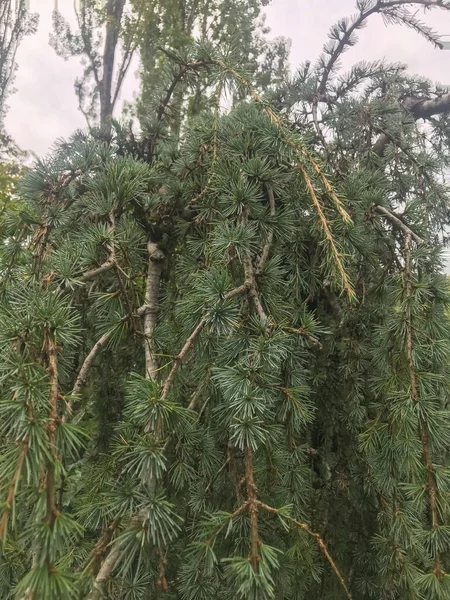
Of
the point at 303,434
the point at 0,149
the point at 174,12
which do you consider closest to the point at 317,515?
the point at 303,434

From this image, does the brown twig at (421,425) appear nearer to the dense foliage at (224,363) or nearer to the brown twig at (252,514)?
the dense foliage at (224,363)

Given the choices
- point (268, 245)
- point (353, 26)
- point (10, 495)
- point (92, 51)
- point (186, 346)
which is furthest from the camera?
point (92, 51)

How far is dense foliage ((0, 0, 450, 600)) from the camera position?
0.40 m

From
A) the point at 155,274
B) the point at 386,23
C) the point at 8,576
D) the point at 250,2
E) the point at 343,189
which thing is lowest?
the point at 8,576

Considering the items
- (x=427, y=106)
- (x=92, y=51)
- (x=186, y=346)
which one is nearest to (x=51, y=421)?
(x=186, y=346)

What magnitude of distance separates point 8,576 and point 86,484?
0.56ft

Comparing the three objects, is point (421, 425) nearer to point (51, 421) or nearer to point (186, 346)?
Result: point (186, 346)

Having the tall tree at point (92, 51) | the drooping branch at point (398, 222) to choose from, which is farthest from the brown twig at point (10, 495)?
the tall tree at point (92, 51)

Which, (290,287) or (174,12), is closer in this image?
(290,287)

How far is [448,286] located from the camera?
0.59 m

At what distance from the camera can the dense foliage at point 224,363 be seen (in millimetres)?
400

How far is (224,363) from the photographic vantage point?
1.65 feet

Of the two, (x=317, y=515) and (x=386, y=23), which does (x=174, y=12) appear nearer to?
(x=386, y=23)

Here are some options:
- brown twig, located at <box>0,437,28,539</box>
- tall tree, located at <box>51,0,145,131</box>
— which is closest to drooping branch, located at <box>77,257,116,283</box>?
brown twig, located at <box>0,437,28,539</box>
